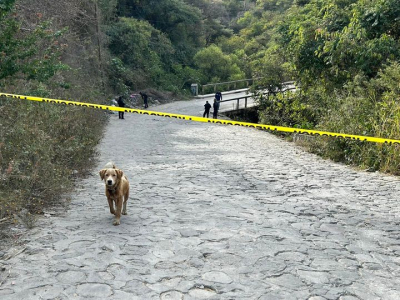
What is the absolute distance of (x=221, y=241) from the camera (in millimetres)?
5285

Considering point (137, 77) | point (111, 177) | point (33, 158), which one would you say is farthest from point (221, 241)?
point (137, 77)

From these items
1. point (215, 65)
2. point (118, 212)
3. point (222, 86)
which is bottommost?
point (118, 212)

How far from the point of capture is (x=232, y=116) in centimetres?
2572

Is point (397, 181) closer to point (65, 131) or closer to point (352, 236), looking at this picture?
point (352, 236)

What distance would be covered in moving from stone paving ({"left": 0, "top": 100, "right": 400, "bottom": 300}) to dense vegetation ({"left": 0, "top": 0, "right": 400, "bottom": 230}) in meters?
1.01

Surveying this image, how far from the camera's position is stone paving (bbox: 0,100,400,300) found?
4133mm

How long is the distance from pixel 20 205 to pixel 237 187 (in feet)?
13.0

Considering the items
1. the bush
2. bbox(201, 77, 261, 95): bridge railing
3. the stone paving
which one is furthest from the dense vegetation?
bbox(201, 77, 261, 95): bridge railing

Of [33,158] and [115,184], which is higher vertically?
[33,158]

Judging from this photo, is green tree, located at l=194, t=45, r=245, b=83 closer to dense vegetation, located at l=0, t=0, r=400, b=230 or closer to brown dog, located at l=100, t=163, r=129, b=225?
dense vegetation, located at l=0, t=0, r=400, b=230

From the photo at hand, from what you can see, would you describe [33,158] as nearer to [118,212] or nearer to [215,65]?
[118,212]

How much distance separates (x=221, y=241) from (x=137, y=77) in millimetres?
28399

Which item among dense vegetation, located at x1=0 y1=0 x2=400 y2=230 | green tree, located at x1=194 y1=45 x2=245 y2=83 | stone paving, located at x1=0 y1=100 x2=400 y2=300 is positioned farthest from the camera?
green tree, located at x1=194 y1=45 x2=245 y2=83

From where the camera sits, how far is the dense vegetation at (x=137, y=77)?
7363 mm
